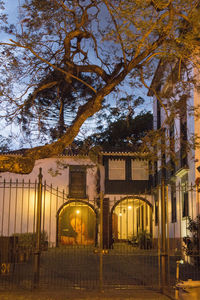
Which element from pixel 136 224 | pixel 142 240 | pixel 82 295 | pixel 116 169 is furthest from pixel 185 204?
pixel 136 224

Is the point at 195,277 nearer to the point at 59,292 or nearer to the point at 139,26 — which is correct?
the point at 59,292

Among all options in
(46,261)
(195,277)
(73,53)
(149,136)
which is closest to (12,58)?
Answer: (73,53)

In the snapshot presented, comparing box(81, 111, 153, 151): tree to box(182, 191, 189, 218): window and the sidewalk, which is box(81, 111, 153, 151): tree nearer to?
box(182, 191, 189, 218): window

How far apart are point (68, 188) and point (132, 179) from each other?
14.7 ft

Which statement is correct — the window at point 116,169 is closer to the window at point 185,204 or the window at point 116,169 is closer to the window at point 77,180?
the window at point 77,180

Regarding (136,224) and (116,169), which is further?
(136,224)

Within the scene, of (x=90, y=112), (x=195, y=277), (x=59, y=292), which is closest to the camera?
(x=90, y=112)

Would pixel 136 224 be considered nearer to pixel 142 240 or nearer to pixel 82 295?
pixel 142 240

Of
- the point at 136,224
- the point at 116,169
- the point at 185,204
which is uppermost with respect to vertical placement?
the point at 116,169

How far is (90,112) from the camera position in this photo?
852cm

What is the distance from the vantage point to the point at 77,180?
2727 centimetres

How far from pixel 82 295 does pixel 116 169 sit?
18.8m

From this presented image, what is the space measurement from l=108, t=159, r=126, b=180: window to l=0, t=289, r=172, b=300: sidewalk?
59.6 ft

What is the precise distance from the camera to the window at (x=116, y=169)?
1085 inches
